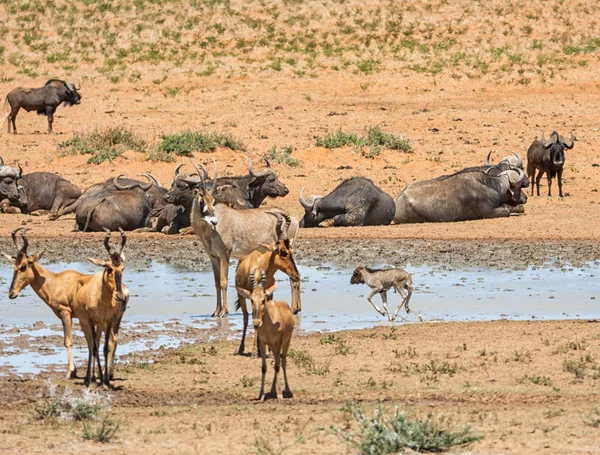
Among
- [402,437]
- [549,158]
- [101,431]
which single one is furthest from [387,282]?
[549,158]

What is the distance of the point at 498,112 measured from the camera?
34.6 metres

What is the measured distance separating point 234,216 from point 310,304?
4.59ft

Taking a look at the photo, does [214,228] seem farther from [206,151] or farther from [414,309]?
[206,151]

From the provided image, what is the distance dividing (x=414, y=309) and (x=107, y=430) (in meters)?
6.59

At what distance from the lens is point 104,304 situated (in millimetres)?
9773

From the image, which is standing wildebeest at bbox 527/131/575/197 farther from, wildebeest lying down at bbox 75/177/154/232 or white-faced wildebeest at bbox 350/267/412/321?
white-faced wildebeest at bbox 350/267/412/321

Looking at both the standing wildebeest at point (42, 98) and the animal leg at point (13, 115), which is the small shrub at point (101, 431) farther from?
the animal leg at point (13, 115)

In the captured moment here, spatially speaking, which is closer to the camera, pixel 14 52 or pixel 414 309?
pixel 414 309

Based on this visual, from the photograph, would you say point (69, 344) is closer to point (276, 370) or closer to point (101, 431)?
point (276, 370)

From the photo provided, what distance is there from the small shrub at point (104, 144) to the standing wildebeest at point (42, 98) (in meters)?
3.96

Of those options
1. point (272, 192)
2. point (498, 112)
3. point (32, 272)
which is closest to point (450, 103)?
point (498, 112)

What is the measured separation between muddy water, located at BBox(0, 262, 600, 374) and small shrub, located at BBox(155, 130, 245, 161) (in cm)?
1089

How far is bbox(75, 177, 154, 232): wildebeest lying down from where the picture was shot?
21.4 metres

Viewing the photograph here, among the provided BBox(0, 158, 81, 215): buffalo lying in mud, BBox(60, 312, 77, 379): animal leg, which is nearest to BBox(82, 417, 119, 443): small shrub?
BBox(60, 312, 77, 379): animal leg
